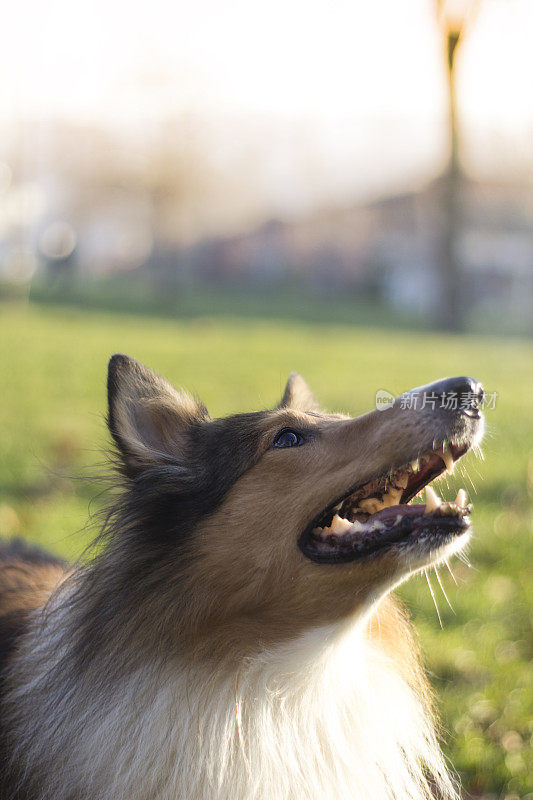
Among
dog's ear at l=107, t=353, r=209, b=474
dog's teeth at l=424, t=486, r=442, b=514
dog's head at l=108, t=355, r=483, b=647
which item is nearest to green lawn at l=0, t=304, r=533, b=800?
dog's ear at l=107, t=353, r=209, b=474

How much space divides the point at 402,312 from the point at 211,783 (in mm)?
36985

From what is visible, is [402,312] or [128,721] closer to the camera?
[128,721]

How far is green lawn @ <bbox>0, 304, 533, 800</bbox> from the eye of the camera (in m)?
4.06

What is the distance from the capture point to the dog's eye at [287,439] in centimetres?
287

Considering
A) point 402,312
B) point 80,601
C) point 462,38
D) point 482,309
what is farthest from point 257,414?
point 482,309

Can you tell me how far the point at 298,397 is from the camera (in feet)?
11.6

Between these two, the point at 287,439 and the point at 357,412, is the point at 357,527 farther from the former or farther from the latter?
the point at 357,412

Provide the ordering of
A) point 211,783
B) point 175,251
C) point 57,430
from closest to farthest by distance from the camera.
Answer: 1. point 211,783
2. point 57,430
3. point 175,251

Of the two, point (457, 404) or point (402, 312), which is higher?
point (457, 404)

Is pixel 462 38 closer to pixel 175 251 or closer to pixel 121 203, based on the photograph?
pixel 175 251

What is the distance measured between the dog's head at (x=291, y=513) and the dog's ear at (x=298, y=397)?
55 cm

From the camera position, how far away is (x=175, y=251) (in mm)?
45906

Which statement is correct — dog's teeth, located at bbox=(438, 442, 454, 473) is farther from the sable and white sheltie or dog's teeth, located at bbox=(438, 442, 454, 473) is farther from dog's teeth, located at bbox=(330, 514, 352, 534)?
dog's teeth, located at bbox=(330, 514, 352, 534)

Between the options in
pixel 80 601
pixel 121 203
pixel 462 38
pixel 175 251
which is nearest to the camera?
pixel 80 601
